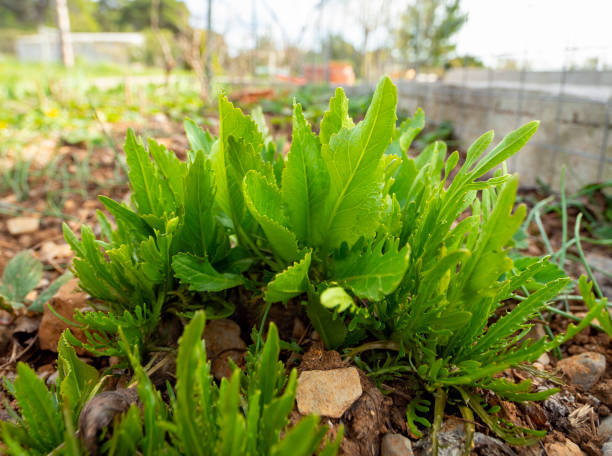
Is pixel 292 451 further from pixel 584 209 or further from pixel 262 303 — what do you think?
pixel 584 209

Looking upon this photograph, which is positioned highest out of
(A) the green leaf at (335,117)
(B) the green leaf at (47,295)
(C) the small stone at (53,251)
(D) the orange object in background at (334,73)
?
(D) the orange object in background at (334,73)

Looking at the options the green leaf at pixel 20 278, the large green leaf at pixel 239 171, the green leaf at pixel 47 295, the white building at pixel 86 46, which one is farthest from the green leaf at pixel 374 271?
the white building at pixel 86 46

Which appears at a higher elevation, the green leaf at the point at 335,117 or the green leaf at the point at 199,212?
the green leaf at the point at 335,117

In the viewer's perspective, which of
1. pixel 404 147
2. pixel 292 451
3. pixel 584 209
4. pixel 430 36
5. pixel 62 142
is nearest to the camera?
pixel 292 451

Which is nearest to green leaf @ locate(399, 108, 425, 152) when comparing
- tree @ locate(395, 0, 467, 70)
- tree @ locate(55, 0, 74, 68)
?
tree @ locate(395, 0, 467, 70)

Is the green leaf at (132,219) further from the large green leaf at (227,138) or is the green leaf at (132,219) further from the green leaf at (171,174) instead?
the large green leaf at (227,138)

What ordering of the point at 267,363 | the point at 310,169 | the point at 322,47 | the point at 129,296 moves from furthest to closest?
the point at 322,47, the point at 129,296, the point at 310,169, the point at 267,363

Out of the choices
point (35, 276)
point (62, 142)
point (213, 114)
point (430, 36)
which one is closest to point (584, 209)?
point (35, 276)
